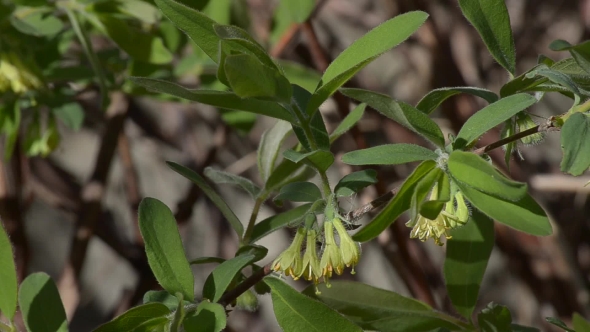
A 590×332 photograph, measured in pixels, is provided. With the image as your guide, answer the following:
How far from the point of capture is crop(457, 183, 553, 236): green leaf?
49 centimetres

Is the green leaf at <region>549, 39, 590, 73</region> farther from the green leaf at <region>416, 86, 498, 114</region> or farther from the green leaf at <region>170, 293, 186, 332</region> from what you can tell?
the green leaf at <region>170, 293, 186, 332</region>

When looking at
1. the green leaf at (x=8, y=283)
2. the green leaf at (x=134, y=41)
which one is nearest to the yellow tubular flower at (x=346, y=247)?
the green leaf at (x=8, y=283)

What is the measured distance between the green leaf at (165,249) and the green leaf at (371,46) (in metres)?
0.17

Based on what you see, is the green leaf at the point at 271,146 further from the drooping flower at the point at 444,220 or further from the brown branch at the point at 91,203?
the brown branch at the point at 91,203

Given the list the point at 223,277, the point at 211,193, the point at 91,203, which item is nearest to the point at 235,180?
the point at 211,193

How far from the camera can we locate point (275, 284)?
56cm

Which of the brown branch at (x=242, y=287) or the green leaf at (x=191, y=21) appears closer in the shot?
the green leaf at (x=191, y=21)

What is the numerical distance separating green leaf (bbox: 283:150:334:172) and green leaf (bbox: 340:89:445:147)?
0.17 ft

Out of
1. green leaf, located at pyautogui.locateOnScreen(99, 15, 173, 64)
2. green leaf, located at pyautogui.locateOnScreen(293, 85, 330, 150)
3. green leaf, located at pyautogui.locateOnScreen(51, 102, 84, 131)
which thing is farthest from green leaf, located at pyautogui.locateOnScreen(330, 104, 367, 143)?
green leaf, located at pyautogui.locateOnScreen(51, 102, 84, 131)

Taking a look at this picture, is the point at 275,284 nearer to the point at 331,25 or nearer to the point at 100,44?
the point at 100,44

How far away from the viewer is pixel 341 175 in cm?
157

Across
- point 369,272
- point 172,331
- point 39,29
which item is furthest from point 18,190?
point 172,331

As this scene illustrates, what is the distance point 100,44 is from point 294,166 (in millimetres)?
942

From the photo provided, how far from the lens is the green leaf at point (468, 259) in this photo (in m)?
0.71
